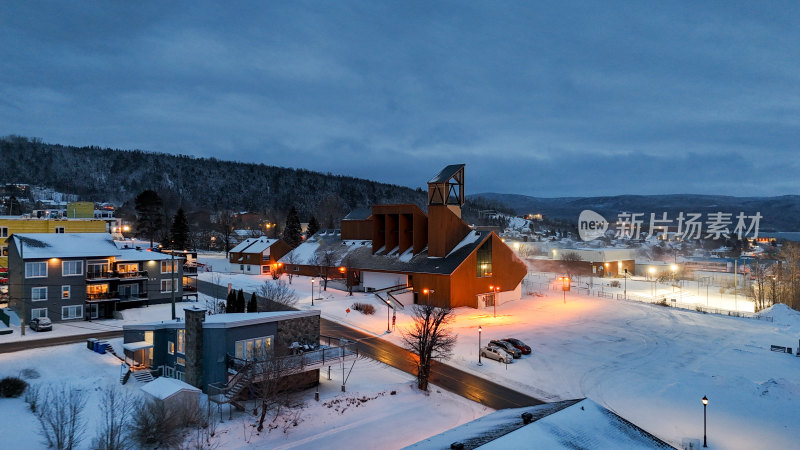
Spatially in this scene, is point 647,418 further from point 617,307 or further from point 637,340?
point 617,307

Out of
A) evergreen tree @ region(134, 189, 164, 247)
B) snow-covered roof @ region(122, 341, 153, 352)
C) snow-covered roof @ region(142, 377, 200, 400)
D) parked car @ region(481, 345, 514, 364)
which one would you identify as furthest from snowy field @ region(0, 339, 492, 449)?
evergreen tree @ region(134, 189, 164, 247)

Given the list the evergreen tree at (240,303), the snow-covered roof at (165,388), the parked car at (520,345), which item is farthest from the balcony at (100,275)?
the parked car at (520,345)

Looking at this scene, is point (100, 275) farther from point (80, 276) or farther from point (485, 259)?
point (485, 259)

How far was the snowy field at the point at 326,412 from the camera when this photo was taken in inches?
877

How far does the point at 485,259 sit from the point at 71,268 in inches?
1681

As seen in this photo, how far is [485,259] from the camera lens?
187ft

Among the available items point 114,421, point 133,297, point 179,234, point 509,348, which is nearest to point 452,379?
point 509,348

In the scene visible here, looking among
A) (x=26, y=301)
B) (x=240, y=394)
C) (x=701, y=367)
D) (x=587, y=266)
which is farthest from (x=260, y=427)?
(x=587, y=266)

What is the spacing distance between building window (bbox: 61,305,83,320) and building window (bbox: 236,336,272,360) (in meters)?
27.4

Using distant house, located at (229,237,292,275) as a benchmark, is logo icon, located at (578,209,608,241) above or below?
above

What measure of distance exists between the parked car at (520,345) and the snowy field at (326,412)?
10064 millimetres

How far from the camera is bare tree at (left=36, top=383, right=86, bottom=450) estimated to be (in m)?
18.3

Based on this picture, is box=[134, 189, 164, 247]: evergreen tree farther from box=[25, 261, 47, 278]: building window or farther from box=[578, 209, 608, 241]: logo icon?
box=[578, 209, 608, 241]: logo icon

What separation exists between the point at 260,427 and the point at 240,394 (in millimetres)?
4225
